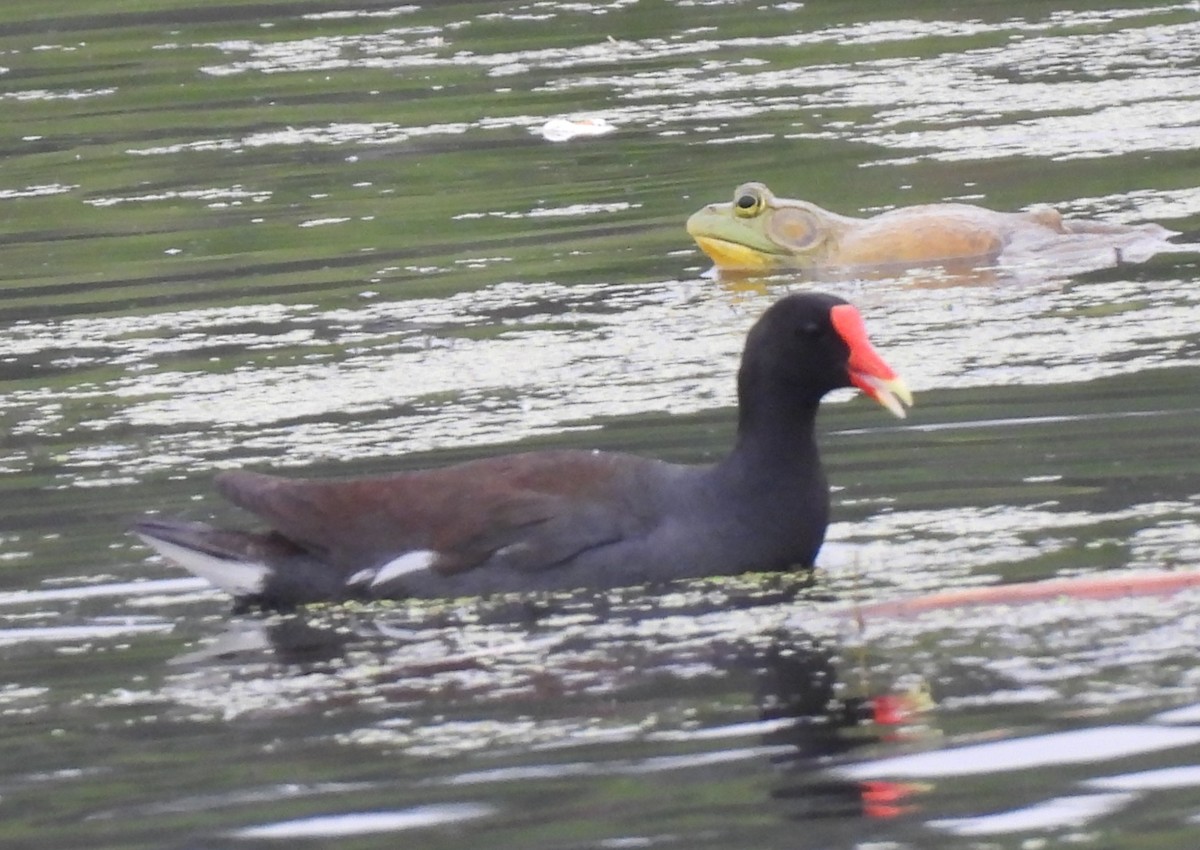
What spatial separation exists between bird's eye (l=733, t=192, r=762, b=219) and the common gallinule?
5.53m

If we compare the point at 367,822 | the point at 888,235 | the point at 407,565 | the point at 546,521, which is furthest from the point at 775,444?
the point at 888,235

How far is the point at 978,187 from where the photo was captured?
15039mm

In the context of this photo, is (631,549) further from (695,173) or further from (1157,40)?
(1157,40)

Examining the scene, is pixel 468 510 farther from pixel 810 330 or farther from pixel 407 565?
pixel 810 330

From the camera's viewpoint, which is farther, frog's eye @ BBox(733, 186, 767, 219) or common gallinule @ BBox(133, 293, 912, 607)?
frog's eye @ BBox(733, 186, 767, 219)

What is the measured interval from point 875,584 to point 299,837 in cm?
229

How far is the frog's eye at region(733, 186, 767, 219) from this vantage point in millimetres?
13422

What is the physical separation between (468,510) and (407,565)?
8.9 inches

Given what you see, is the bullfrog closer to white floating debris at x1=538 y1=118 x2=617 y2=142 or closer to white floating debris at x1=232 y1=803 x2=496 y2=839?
white floating debris at x1=538 y1=118 x2=617 y2=142

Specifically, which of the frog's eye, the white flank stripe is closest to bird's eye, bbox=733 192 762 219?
the frog's eye

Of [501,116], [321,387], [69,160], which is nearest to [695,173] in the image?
[501,116]

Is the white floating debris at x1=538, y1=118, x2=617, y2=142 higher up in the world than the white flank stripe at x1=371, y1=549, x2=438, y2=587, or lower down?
higher up

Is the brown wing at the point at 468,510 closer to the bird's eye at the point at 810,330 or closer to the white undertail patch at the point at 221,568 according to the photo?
the white undertail patch at the point at 221,568

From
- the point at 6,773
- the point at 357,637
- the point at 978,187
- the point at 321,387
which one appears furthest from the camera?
the point at 978,187
